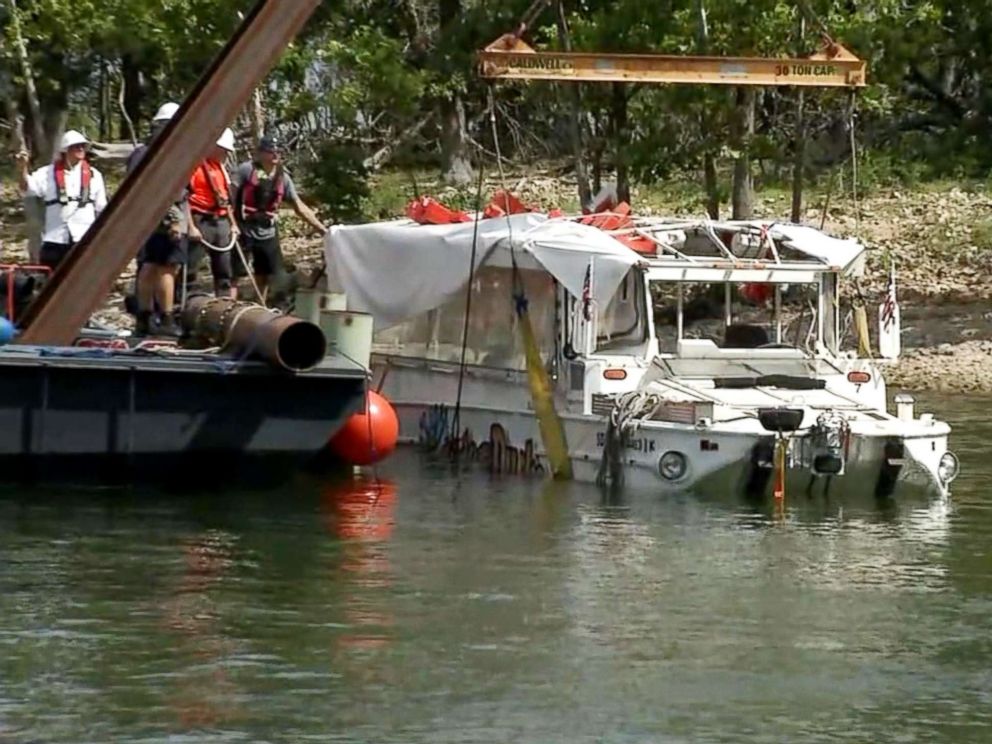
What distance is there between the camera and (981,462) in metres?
Answer: 22.2

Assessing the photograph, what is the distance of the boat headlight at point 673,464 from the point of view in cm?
1919

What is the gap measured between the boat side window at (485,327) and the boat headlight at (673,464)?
1.94 m

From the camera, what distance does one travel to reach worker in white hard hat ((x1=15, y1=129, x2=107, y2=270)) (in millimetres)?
21031

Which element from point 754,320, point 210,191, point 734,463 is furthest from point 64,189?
point 734,463

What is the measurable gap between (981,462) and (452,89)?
14007mm

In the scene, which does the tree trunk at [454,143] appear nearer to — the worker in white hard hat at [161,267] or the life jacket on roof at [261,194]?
the life jacket on roof at [261,194]

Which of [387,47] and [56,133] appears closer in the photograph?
[387,47]

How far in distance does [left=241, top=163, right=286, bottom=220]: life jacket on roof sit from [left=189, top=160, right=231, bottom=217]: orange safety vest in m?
0.98

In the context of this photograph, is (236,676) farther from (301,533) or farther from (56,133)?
(56,133)

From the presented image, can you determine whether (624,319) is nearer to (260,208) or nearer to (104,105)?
(260,208)

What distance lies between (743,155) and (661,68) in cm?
956

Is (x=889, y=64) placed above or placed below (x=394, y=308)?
above

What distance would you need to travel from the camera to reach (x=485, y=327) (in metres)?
22.1

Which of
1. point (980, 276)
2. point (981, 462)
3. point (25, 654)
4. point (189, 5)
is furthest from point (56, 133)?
point (25, 654)
